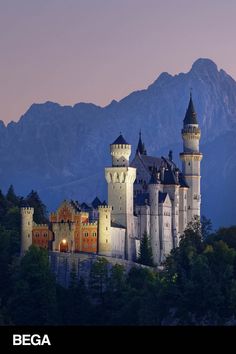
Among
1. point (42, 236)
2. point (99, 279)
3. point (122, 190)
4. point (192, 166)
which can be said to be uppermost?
point (192, 166)

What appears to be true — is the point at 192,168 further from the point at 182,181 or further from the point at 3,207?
the point at 3,207

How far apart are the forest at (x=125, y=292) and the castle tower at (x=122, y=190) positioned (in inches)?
217

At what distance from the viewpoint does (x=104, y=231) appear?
408 feet

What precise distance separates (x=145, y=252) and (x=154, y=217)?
23.7ft

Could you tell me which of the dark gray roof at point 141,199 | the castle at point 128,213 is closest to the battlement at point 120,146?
the castle at point 128,213

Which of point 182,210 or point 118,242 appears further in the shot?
point 182,210

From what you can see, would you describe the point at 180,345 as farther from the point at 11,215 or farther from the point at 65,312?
the point at 11,215

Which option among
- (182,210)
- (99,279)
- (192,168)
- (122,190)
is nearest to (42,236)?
(99,279)

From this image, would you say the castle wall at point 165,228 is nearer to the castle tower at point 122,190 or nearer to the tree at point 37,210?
the castle tower at point 122,190

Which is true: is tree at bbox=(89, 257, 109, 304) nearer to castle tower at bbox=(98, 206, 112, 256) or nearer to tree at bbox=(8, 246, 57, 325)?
castle tower at bbox=(98, 206, 112, 256)

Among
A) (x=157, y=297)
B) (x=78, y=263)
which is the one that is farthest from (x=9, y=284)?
(x=157, y=297)

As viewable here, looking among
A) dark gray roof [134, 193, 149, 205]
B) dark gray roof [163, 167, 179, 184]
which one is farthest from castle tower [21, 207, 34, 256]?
dark gray roof [163, 167, 179, 184]

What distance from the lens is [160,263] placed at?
134 m

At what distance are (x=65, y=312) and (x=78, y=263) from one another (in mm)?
6270
